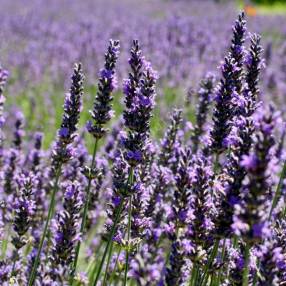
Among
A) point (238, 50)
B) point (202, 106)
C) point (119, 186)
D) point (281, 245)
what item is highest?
point (202, 106)

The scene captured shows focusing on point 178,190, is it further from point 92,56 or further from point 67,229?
point 92,56

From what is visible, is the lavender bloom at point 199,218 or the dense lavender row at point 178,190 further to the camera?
the lavender bloom at point 199,218

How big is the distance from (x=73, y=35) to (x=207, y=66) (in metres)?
5.27

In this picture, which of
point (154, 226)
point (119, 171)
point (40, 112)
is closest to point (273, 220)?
point (154, 226)

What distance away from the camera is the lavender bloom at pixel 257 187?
2496mm

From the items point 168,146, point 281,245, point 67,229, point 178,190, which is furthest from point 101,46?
point 281,245

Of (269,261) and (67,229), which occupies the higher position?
(67,229)

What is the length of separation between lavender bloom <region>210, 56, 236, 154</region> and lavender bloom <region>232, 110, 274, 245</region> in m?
1.04

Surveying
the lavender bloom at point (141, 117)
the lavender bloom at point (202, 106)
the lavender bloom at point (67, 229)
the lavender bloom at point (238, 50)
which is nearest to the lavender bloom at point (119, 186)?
the lavender bloom at point (141, 117)

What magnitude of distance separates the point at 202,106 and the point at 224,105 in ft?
5.28

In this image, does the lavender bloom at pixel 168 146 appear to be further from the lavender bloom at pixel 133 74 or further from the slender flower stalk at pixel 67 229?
the slender flower stalk at pixel 67 229

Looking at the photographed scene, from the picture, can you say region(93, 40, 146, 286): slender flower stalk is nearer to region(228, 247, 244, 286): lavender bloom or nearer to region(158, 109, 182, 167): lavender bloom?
region(228, 247, 244, 286): lavender bloom

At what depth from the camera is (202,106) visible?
17.4 feet

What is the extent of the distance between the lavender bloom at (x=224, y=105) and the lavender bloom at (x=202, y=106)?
145 centimetres
